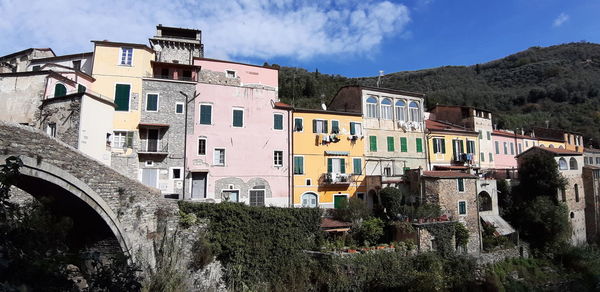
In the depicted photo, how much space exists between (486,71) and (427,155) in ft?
287

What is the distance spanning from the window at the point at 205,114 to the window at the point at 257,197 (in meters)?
5.71

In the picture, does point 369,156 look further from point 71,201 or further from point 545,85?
point 545,85

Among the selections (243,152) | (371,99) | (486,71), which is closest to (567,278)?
(371,99)

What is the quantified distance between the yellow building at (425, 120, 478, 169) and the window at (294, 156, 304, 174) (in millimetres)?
11562

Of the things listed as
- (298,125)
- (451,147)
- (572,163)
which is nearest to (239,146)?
(298,125)

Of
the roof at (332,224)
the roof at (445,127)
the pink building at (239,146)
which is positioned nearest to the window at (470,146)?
the roof at (445,127)

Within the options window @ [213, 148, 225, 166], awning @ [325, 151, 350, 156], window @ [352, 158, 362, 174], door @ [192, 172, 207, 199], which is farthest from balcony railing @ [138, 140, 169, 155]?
window @ [352, 158, 362, 174]

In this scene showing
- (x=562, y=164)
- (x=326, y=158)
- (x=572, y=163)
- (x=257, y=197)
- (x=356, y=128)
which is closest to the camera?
(x=257, y=197)

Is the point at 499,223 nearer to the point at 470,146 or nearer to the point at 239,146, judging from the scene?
the point at 470,146

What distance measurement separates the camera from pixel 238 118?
23.6 metres

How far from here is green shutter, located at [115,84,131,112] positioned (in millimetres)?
21234

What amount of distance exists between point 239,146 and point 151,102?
6445 millimetres

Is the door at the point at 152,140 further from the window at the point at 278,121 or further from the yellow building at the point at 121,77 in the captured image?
the window at the point at 278,121

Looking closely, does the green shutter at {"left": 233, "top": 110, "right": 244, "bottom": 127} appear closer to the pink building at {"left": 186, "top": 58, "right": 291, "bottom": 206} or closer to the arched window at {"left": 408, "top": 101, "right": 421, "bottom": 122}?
the pink building at {"left": 186, "top": 58, "right": 291, "bottom": 206}
